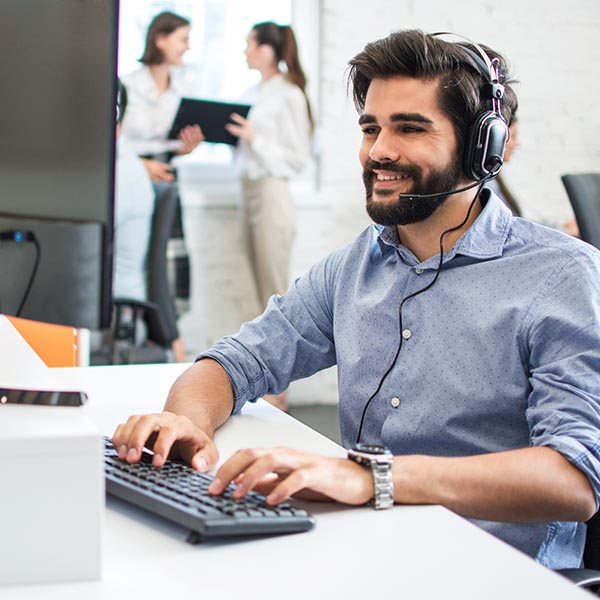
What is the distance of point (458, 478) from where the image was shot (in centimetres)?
94

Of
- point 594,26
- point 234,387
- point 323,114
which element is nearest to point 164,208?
point 323,114

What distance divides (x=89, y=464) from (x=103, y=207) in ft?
0.84

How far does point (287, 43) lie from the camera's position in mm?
3805

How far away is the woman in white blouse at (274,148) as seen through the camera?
3.78 metres

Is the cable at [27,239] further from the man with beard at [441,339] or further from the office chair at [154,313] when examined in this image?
the office chair at [154,313]

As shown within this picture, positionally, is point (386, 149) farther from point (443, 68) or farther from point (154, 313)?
point (154, 313)

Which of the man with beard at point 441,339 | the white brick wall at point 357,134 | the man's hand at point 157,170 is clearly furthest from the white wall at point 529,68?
the man with beard at point 441,339

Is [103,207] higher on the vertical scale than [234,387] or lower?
higher

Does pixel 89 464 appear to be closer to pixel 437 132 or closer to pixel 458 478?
pixel 458 478

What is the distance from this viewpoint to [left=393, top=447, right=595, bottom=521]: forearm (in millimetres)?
932

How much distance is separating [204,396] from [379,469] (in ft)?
1.22

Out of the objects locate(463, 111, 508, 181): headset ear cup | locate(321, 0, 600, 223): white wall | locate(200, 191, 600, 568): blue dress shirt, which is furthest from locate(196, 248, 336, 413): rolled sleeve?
locate(321, 0, 600, 223): white wall

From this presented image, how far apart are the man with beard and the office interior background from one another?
2526mm

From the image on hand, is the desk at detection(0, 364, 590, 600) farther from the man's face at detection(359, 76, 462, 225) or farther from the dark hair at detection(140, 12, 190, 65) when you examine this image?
the dark hair at detection(140, 12, 190, 65)
